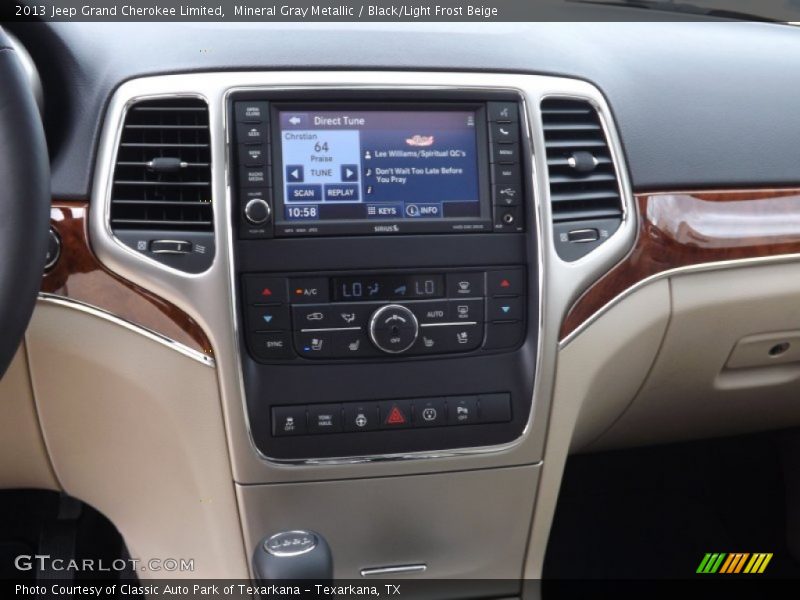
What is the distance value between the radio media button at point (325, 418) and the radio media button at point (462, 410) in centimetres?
17

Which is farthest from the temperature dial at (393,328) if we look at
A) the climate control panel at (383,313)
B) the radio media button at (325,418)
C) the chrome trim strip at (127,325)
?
the chrome trim strip at (127,325)

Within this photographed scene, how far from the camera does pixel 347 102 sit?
1443 millimetres

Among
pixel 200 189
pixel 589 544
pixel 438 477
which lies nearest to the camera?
pixel 200 189

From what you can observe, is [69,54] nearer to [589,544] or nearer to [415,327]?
[415,327]

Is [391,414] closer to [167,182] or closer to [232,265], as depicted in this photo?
[232,265]

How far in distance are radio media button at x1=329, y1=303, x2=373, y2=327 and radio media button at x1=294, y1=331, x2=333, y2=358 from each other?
23mm

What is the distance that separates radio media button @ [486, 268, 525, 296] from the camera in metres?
1.50

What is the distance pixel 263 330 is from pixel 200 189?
217 millimetres

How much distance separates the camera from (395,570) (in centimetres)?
160

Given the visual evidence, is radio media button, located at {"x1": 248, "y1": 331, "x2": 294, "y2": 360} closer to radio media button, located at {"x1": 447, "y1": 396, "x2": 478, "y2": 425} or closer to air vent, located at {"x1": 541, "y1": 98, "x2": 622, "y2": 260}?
radio media button, located at {"x1": 447, "y1": 396, "x2": 478, "y2": 425}

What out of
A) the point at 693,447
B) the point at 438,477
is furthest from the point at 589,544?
the point at 438,477

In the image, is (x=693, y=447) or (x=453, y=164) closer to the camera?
(x=453, y=164)

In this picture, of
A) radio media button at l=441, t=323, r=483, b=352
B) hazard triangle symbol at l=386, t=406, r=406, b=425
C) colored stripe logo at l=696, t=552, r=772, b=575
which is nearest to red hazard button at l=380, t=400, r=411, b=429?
hazard triangle symbol at l=386, t=406, r=406, b=425

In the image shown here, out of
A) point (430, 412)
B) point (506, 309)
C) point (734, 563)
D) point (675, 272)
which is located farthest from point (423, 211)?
point (734, 563)
